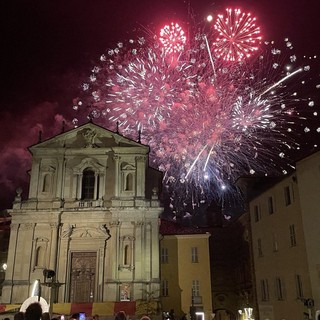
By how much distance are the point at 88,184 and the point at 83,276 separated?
23.6 feet

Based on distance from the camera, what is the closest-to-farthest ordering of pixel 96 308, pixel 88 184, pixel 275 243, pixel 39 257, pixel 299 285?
pixel 299 285 → pixel 96 308 → pixel 275 243 → pixel 39 257 → pixel 88 184

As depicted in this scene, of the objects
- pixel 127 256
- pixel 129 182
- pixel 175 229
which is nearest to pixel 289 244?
pixel 127 256

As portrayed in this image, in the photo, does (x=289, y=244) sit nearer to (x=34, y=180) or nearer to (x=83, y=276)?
(x=83, y=276)

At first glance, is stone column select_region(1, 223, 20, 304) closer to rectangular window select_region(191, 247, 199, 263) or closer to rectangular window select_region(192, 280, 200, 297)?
rectangular window select_region(192, 280, 200, 297)

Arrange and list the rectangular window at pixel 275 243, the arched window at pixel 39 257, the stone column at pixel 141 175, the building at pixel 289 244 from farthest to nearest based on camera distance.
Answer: the stone column at pixel 141 175
the arched window at pixel 39 257
the rectangular window at pixel 275 243
the building at pixel 289 244

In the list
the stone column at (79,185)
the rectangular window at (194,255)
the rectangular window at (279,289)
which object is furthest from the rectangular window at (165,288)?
the rectangular window at (279,289)

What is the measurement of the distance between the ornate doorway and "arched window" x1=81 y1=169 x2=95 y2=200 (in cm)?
459

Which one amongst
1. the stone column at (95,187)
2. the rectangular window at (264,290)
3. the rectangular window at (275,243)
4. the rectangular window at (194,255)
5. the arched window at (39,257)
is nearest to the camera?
the rectangular window at (275,243)

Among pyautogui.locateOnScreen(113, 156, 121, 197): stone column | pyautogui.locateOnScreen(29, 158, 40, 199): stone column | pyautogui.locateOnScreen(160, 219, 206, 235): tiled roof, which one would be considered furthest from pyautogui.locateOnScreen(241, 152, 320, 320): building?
pyautogui.locateOnScreen(29, 158, 40, 199): stone column

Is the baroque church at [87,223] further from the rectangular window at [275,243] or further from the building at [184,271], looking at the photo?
the rectangular window at [275,243]

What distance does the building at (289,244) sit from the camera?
2323 centimetres

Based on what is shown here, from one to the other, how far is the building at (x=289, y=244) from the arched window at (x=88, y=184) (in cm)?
1275

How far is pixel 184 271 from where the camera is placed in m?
36.8

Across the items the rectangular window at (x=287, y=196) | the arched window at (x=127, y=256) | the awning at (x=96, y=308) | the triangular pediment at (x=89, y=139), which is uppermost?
the triangular pediment at (x=89, y=139)
